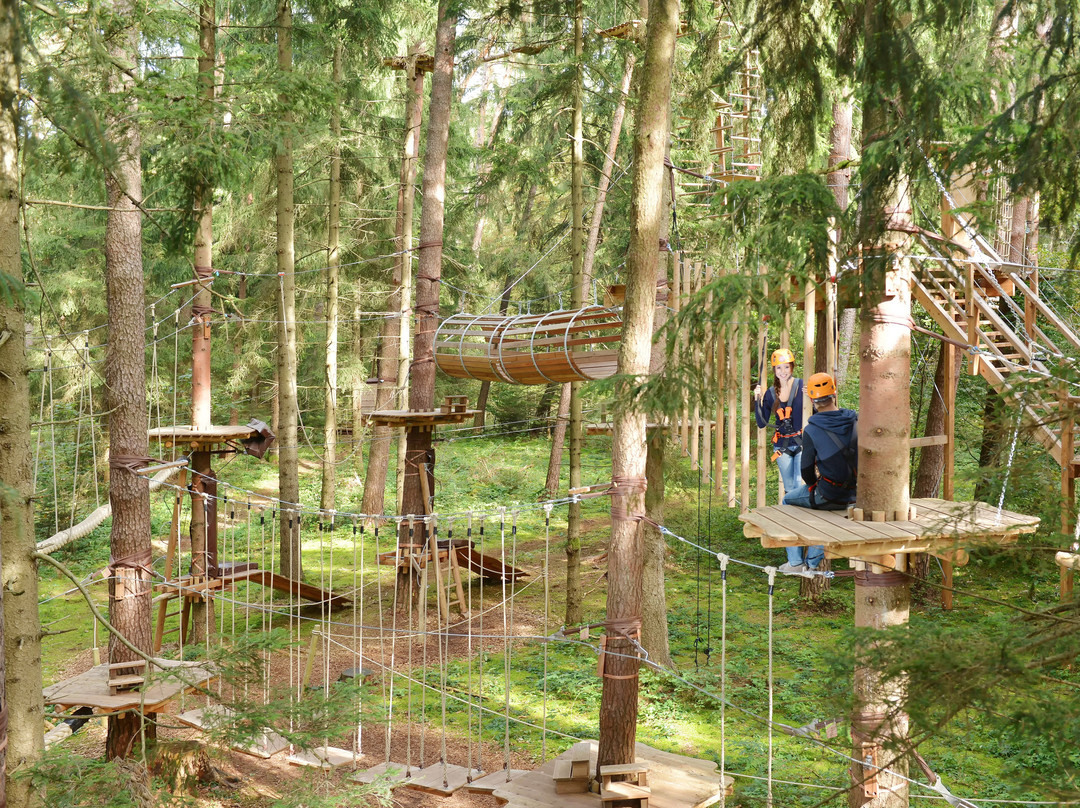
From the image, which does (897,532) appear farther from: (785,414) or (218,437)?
(218,437)

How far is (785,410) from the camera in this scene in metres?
6.56

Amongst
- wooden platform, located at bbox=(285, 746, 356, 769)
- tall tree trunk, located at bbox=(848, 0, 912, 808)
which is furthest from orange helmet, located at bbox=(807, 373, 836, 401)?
wooden platform, located at bbox=(285, 746, 356, 769)

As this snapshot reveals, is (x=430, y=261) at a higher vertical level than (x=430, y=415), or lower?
higher

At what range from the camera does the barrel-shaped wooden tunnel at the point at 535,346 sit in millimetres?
7906

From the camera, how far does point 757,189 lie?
4285mm

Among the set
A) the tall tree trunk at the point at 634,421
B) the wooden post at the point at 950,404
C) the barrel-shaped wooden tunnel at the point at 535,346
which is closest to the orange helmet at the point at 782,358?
the tall tree trunk at the point at 634,421

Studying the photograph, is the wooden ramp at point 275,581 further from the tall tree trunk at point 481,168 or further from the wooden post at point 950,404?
the wooden post at point 950,404

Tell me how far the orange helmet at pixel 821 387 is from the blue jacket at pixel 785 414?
81cm

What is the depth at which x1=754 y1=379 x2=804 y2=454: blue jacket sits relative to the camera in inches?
249

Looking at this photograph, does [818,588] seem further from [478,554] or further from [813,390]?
[813,390]

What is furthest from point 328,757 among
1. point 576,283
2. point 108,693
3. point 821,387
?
point 576,283

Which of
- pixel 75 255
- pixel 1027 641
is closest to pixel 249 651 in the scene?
pixel 1027 641

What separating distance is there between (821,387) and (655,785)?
94.7 inches

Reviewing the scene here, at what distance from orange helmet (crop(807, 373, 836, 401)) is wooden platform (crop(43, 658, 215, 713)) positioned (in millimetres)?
3879
